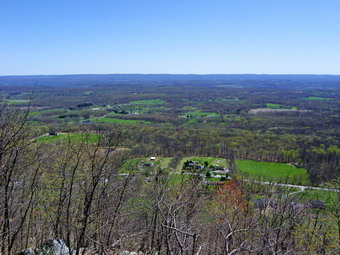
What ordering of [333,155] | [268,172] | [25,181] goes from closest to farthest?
[25,181], [268,172], [333,155]

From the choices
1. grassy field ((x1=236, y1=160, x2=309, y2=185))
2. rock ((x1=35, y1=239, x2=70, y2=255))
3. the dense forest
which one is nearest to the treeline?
the dense forest

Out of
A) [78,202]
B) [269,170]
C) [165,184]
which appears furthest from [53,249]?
[269,170]

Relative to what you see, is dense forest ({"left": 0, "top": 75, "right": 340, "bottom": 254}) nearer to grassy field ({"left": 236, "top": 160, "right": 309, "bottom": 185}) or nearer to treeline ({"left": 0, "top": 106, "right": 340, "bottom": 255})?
treeline ({"left": 0, "top": 106, "right": 340, "bottom": 255})

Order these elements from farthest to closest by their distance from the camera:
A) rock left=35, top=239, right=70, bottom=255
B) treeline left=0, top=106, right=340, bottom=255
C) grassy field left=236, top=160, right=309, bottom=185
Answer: grassy field left=236, top=160, right=309, bottom=185
rock left=35, top=239, right=70, bottom=255
treeline left=0, top=106, right=340, bottom=255

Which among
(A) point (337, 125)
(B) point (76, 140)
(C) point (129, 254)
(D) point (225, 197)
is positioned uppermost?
(B) point (76, 140)

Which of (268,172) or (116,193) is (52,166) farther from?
(268,172)

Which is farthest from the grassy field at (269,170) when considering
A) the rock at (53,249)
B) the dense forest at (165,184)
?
the rock at (53,249)

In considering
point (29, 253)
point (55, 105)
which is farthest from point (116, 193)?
point (55, 105)

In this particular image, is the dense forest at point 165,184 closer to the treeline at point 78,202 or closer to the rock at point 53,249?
the treeline at point 78,202
